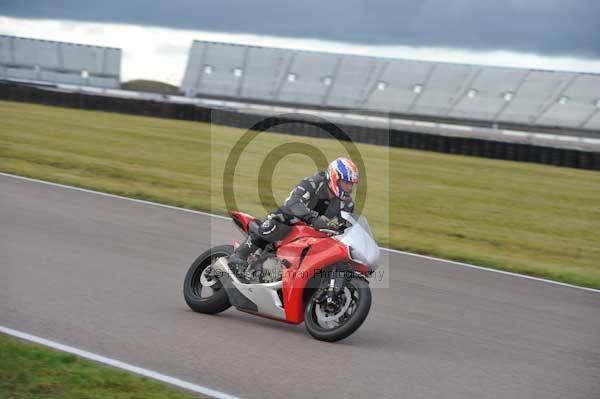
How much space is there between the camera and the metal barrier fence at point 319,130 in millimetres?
23141

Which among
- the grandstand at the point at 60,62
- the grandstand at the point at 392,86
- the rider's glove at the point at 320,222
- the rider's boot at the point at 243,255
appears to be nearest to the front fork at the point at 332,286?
the rider's glove at the point at 320,222

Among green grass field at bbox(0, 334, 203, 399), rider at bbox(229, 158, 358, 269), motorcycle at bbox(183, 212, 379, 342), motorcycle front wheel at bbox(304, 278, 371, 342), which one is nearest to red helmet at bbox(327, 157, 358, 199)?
rider at bbox(229, 158, 358, 269)

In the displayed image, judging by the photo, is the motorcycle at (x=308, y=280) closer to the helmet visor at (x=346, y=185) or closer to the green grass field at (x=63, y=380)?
the helmet visor at (x=346, y=185)

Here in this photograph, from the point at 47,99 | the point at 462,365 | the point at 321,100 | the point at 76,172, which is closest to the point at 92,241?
the point at 462,365

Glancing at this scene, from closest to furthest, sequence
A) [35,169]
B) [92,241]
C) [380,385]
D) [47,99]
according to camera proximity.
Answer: [380,385] → [92,241] → [35,169] → [47,99]

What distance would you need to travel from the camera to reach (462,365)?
21.8 feet

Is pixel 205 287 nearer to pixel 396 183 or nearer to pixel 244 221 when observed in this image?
pixel 244 221

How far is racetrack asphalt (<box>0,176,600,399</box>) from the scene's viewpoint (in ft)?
19.9

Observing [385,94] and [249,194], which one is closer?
[249,194]

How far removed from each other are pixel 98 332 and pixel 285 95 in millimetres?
56496

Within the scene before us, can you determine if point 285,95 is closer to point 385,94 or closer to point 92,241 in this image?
point 385,94

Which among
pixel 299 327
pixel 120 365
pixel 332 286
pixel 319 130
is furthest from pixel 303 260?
pixel 319 130

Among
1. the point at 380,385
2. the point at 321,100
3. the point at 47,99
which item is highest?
the point at 321,100

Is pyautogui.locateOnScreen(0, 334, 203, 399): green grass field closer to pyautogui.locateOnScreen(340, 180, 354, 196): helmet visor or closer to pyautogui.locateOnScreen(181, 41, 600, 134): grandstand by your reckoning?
pyautogui.locateOnScreen(340, 180, 354, 196): helmet visor
